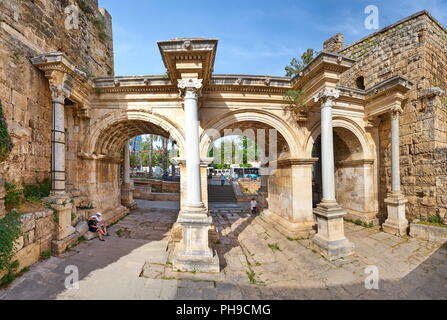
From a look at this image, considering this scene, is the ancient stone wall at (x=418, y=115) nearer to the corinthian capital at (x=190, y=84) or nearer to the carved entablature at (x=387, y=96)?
the carved entablature at (x=387, y=96)

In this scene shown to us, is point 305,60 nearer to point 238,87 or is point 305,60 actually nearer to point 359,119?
point 359,119

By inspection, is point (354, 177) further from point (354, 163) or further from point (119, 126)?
point (119, 126)

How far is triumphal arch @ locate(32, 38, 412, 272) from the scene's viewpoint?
196 inches

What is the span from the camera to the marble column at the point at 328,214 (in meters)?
5.52

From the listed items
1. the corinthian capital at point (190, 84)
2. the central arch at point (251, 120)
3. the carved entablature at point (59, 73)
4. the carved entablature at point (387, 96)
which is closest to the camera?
the corinthian capital at point (190, 84)

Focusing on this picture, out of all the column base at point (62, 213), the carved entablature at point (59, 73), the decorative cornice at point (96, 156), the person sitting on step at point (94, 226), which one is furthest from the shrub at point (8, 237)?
the carved entablature at point (59, 73)

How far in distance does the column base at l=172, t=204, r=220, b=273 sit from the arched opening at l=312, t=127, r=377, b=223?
7024mm

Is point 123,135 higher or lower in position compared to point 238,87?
lower

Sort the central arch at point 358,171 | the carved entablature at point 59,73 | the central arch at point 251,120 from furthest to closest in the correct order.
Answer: the central arch at point 358,171 → the central arch at point 251,120 → the carved entablature at point 59,73

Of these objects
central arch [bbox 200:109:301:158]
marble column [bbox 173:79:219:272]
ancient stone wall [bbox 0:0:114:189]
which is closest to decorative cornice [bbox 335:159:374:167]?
central arch [bbox 200:109:301:158]

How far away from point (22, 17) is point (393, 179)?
510 inches

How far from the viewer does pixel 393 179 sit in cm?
746

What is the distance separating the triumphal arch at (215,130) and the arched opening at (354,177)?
45 mm
